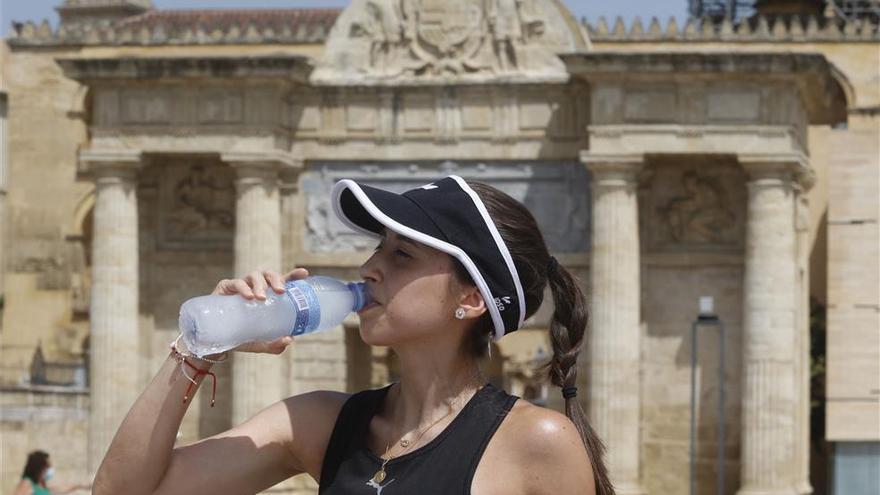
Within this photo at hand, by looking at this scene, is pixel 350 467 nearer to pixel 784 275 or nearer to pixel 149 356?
pixel 784 275

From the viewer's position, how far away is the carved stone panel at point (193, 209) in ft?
86.8

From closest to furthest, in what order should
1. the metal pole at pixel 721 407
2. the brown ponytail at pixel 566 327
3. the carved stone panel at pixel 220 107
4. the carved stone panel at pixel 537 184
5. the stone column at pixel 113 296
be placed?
the brown ponytail at pixel 566 327 → the metal pole at pixel 721 407 → the carved stone panel at pixel 537 184 → the carved stone panel at pixel 220 107 → the stone column at pixel 113 296

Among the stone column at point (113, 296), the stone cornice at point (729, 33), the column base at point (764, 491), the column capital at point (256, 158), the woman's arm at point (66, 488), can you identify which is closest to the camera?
the column base at point (764, 491)

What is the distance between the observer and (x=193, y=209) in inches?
1044

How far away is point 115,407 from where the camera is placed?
25.5 metres

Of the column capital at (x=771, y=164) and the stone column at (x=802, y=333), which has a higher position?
the column capital at (x=771, y=164)

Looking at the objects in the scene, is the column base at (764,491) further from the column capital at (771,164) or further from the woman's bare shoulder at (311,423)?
the woman's bare shoulder at (311,423)

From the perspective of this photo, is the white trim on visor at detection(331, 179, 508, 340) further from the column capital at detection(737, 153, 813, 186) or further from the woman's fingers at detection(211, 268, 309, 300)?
the column capital at detection(737, 153, 813, 186)

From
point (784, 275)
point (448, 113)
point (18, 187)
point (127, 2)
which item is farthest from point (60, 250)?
point (784, 275)

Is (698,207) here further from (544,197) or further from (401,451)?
(401,451)

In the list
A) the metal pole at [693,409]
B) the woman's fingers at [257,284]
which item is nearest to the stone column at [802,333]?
the metal pole at [693,409]

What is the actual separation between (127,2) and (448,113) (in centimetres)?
2475

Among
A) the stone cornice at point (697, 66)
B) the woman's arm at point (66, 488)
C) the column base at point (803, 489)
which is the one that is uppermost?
the stone cornice at point (697, 66)

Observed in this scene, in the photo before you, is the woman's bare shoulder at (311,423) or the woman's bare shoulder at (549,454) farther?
the woman's bare shoulder at (311,423)
